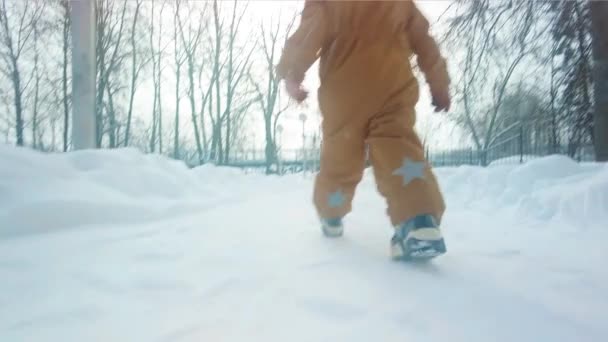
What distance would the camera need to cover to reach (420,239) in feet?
4.41

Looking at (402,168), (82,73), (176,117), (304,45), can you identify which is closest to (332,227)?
(402,168)

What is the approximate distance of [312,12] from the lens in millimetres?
1640

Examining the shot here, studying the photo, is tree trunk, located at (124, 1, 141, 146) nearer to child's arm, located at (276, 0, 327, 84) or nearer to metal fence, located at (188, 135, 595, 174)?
metal fence, located at (188, 135, 595, 174)

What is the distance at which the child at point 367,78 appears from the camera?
1.53 meters

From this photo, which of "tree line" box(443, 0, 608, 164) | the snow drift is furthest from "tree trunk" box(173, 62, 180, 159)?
the snow drift

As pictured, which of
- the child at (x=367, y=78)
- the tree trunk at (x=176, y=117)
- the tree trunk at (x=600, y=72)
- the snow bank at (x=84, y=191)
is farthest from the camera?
the tree trunk at (x=176, y=117)

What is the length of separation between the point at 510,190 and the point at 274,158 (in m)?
15.6

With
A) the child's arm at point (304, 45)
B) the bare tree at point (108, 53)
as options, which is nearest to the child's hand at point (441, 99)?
the child's arm at point (304, 45)

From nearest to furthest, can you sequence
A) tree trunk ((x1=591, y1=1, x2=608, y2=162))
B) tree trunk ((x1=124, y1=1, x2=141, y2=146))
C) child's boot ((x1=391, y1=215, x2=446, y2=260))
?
1. child's boot ((x1=391, y1=215, x2=446, y2=260))
2. tree trunk ((x1=591, y1=1, x2=608, y2=162))
3. tree trunk ((x1=124, y1=1, x2=141, y2=146))

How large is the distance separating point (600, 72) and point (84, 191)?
416 cm

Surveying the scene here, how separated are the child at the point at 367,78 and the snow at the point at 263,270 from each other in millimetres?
341

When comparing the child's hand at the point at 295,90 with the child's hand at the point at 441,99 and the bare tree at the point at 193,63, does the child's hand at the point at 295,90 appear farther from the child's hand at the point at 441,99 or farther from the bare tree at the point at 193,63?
the bare tree at the point at 193,63

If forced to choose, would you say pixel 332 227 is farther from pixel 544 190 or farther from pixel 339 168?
Answer: pixel 544 190

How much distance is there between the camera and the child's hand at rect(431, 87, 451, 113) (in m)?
1.64
